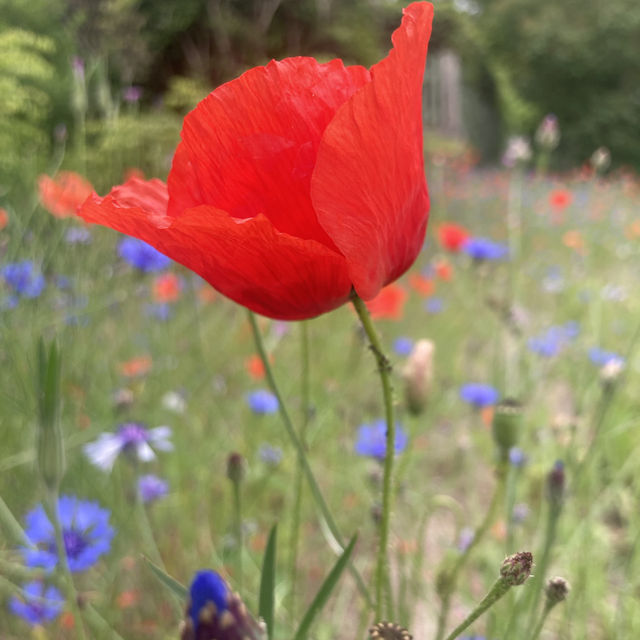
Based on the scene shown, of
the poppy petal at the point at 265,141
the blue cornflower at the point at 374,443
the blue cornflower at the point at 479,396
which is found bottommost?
the poppy petal at the point at 265,141

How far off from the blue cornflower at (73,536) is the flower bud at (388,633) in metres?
0.48

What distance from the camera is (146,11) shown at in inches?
203

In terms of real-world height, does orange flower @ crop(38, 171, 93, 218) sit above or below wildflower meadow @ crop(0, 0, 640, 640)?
above

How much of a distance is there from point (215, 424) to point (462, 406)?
2.15 feet

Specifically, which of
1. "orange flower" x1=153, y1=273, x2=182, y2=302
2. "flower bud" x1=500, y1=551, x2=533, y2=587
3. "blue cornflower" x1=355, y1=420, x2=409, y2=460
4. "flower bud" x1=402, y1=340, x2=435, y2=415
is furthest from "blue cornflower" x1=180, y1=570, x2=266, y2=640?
"orange flower" x1=153, y1=273, x2=182, y2=302

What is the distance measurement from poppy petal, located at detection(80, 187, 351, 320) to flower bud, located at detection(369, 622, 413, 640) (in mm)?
134

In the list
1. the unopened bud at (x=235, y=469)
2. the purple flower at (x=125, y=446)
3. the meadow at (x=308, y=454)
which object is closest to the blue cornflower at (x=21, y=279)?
the meadow at (x=308, y=454)

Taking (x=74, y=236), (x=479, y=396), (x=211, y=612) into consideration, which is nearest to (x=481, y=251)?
(x=479, y=396)

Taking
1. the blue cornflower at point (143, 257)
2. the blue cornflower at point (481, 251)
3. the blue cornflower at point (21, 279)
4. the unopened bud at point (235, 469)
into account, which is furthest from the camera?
the blue cornflower at point (481, 251)

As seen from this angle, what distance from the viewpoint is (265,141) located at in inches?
11.0

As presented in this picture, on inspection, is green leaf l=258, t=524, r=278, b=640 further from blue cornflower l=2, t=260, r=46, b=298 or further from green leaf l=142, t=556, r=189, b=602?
blue cornflower l=2, t=260, r=46, b=298

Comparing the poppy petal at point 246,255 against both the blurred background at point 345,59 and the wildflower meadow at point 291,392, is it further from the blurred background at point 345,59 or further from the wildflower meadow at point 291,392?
the blurred background at point 345,59

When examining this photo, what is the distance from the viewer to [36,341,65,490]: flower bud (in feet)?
0.92

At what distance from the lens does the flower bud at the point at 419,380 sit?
532mm
